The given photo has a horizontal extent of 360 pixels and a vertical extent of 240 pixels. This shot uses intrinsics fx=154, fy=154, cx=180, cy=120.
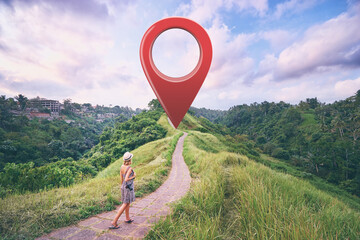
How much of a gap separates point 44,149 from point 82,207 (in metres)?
44.2

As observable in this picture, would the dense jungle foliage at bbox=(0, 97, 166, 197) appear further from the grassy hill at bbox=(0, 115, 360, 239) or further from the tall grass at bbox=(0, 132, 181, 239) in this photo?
the grassy hill at bbox=(0, 115, 360, 239)

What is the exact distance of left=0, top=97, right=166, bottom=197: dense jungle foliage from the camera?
18.2 ft

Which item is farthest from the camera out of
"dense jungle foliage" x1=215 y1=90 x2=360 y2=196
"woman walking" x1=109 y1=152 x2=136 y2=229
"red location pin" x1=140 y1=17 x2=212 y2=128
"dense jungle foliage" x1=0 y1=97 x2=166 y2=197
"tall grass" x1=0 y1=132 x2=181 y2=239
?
"dense jungle foliage" x1=215 y1=90 x2=360 y2=196

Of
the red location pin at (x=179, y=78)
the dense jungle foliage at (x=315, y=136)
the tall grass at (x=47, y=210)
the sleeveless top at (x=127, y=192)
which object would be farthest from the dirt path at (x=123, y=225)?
the dense jungle foliage at (x=315, y=136)

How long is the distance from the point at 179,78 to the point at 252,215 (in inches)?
76.6

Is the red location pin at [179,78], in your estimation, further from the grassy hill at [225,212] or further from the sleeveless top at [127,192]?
the sleeveless top at [127,192]

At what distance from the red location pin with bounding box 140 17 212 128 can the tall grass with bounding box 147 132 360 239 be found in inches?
59.7

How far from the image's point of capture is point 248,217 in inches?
79.7

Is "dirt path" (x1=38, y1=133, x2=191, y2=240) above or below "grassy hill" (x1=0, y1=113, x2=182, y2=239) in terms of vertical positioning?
below

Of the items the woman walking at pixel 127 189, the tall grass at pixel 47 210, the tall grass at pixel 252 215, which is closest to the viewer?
the tall grass at pixel 252 215

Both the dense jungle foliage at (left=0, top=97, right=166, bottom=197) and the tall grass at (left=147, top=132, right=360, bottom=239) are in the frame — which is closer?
the tall grass at (left=147, top=132, right=360, bottom=239)

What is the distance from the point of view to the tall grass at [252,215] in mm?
1711

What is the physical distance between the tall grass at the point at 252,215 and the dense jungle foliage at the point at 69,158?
158 inches

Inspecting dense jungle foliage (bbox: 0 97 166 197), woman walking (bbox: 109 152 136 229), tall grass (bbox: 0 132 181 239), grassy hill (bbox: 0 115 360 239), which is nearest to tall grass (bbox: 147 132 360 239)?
grassy hill (bbox: 0 115 360 239)
